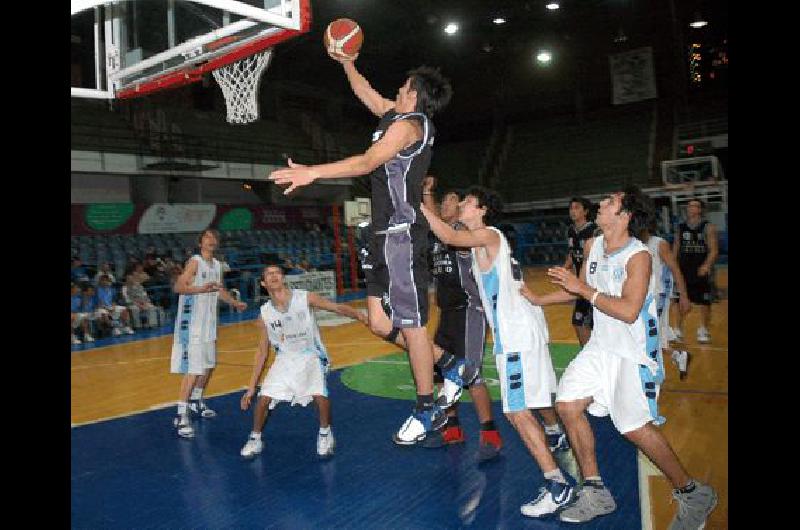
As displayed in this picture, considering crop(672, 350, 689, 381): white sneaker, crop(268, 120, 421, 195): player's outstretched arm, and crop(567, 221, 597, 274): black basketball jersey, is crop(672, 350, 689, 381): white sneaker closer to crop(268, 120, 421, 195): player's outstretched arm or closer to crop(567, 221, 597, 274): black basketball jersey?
crop(567, 221, 597, 274): black basketball jersey

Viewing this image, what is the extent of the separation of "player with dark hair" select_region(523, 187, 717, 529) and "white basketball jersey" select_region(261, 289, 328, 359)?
227 centimetres

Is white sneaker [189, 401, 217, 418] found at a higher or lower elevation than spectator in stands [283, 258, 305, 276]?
lower

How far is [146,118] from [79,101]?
1.96 m

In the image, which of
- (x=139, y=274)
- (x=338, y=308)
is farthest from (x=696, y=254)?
(x=139, y=274)

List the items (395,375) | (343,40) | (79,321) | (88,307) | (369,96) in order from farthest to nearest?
(88,307) < (79,321) < (395,375) < (369,96) < (343,40)

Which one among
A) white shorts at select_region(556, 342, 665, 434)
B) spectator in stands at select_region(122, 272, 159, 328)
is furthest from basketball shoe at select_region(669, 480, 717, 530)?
spectator in stands at select_region(122, 272, 159, 328)

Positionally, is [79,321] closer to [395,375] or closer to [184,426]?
[395,375]

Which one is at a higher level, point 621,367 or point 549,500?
point 621,367

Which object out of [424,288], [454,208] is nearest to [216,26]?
[454,208]

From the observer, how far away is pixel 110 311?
12797 millimetres

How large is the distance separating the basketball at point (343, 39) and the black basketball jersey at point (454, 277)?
148cm

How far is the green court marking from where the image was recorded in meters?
6.77

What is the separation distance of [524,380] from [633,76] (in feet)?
83.1

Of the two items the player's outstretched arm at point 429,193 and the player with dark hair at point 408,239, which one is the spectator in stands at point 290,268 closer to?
the player's outstretched arm at point 429,193
